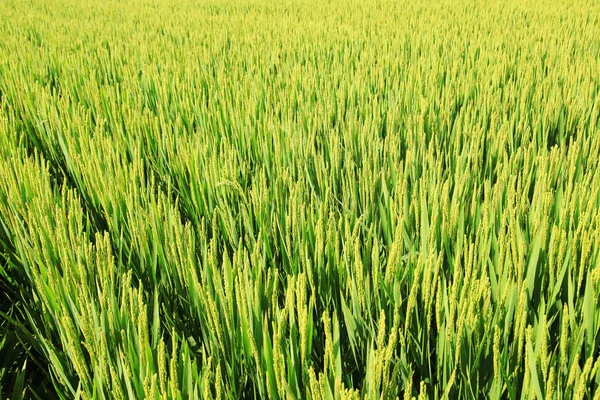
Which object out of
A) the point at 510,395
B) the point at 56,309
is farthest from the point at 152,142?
the point at 510,395

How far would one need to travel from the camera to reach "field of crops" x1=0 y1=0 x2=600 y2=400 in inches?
29.7

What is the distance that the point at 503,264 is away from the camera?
3.10 ft

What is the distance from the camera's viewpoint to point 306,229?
1.12m

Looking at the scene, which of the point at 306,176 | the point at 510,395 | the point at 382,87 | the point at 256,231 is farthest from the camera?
the point at 382,87

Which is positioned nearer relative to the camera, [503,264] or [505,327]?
[505,327]

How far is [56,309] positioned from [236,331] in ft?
1.21

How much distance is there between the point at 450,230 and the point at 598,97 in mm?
1327

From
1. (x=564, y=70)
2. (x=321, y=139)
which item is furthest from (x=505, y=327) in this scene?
(x=564, y=70)

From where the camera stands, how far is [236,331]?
0.84 m

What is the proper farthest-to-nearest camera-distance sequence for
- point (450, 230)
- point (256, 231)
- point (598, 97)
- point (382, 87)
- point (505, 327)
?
point (382, 87)
point (598, 97)
point (256, 231)
point (450, 230)
point (505, 327)

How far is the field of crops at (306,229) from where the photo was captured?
75 cm

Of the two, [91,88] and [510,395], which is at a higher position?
[91,88]

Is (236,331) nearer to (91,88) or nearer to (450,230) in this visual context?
(450,230)

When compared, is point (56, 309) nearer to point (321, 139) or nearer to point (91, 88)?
point (321, 139)
